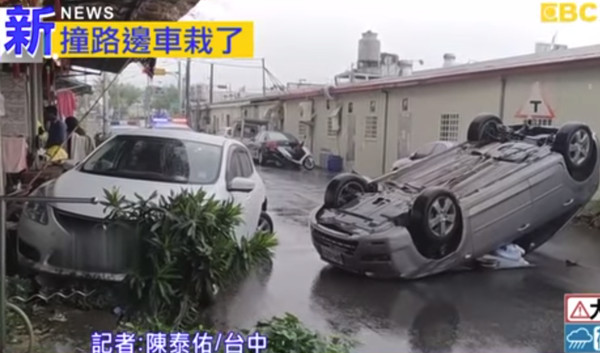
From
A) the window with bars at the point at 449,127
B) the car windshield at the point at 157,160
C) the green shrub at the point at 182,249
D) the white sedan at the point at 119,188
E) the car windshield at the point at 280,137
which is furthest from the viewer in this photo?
the car windshield at the point at 280,137

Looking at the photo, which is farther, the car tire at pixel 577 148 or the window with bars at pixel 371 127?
the window with bars at pixel 371 127

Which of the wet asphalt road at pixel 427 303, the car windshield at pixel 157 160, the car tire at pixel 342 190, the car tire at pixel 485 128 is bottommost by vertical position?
the wet asphalt road at pixel 427 303

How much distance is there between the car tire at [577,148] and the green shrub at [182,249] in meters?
4.60

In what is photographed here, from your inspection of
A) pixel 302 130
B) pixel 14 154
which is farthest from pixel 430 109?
A: pixel 14 154

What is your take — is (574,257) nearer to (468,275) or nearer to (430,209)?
(468,275)

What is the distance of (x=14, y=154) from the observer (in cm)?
798

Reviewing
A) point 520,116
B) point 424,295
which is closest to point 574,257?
point 424,295

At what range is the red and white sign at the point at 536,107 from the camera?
11539mm

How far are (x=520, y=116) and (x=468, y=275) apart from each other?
6.09 m

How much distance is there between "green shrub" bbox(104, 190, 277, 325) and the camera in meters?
4.10

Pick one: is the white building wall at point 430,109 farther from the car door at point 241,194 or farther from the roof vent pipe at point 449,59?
the car door at point 241,194

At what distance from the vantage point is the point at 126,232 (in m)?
4.29

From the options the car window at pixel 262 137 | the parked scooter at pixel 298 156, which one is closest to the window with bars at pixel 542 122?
the parked scooter at pixel 298 156

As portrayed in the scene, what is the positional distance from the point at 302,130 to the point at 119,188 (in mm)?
19027
